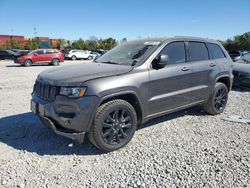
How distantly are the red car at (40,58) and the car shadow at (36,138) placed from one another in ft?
58.4

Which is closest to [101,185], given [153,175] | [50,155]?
[153,175]

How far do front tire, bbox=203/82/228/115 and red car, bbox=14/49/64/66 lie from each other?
19.5m

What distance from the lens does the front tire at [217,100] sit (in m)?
5.80

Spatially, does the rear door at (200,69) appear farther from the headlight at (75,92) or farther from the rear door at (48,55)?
the rear door at (48,55)

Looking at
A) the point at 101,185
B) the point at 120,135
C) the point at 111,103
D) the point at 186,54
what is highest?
the point at 186,54

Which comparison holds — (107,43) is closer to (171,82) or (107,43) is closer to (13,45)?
(13,45)

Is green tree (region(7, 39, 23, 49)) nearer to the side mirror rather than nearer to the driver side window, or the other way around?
the driver side window

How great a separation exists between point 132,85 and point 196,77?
1.72 meters

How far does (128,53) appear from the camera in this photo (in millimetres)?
4906

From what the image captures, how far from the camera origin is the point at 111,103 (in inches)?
155

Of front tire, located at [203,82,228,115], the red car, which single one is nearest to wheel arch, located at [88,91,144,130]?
front tire, located at [203,82,228,115]

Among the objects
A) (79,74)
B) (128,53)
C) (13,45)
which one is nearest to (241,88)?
(128,53)

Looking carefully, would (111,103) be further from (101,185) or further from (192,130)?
(192,130)

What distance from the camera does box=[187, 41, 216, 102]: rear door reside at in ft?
17.1
